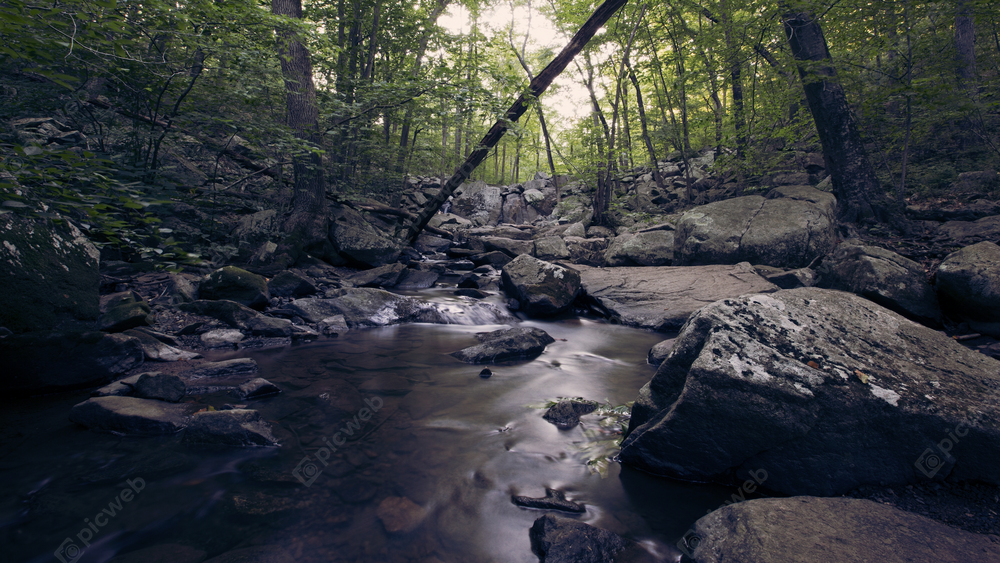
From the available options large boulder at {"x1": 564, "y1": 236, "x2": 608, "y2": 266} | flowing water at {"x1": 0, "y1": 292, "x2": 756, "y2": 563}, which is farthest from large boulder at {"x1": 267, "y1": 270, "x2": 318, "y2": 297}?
large boulder at {"x1": 564, "y1": 236, "x2": 608, "y2": 266}

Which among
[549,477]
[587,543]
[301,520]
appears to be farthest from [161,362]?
[587,543]

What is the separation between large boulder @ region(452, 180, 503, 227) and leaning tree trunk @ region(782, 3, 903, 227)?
18167 millimetres

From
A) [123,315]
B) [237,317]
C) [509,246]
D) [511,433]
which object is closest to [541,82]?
[509,246]

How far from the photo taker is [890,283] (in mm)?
5344

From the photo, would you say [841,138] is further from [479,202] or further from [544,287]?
[479,202]

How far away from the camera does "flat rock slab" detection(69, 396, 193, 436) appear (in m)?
3.00

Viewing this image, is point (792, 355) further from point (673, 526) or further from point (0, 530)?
point (0, 530)

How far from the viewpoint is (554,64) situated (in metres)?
9.17

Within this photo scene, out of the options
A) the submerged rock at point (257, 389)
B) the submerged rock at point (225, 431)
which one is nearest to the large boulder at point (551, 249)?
the submerged rock at point (257, 389)

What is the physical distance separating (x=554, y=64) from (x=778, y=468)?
9.18 meters

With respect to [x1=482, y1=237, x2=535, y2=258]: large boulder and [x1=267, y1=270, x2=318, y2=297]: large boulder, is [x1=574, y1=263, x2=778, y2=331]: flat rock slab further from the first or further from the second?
[x1=267, y1=270, x2=318, y2=297]: large boulder

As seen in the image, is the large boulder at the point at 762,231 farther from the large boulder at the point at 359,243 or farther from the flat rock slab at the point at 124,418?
the flat rock slab at the point at 124,418

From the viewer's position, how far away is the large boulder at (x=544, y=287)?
7438 mm

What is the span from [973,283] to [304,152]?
1107cm
